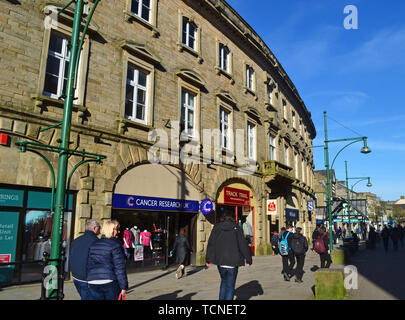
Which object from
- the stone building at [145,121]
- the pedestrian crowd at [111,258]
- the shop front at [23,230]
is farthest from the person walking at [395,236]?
the shop front at [23,230]

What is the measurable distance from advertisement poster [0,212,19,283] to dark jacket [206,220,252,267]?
18.5 ft

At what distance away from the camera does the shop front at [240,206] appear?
1714cm

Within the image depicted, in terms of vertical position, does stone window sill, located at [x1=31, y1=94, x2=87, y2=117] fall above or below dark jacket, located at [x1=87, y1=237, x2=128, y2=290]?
above

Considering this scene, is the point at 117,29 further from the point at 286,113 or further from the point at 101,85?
the point at 286,113

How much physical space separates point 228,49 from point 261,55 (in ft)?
14.0

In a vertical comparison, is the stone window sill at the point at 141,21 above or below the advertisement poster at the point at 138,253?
above

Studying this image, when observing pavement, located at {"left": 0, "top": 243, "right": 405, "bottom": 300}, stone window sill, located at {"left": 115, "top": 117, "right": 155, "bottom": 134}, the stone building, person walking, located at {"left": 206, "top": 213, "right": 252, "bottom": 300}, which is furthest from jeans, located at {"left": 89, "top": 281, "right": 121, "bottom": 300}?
stone window sill, located at {"left": 115, "top": 117, "right": 155, "bottom": 134}

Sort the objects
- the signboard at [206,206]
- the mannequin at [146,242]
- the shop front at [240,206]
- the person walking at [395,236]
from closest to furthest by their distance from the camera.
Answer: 1. the mannequin at [146,242]
2. the signboard at [206,206]
3. the shop front at [240,206]
4. the person walking at [395,236]

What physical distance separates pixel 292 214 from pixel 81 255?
22.6 metres

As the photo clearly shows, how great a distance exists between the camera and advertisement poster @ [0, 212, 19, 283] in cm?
879

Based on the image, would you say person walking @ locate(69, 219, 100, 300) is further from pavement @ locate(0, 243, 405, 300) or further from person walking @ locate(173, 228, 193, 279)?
person walking @ locate(173, 228, 193, 279)

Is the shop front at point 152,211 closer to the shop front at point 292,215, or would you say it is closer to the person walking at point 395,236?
the shop front at point 292,215

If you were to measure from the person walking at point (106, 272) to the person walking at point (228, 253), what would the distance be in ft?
7.46

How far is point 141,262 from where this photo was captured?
Result: 12.6 meters
